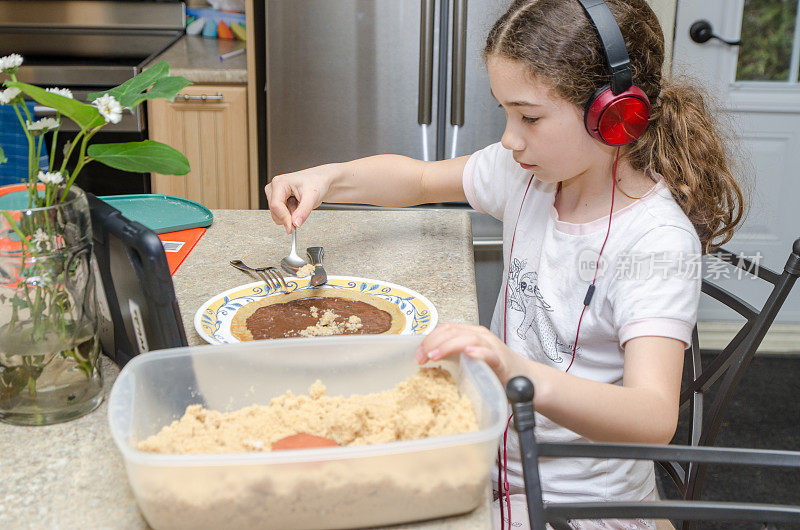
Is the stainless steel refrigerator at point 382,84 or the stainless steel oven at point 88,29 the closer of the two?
the stainless steel refrigerator at point 382,84

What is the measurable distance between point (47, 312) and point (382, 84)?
1.81 meters

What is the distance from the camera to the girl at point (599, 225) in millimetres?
932

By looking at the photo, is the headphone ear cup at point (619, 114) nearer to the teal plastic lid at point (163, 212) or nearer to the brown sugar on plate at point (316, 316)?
the brown sugar on plate at point (316, 316)

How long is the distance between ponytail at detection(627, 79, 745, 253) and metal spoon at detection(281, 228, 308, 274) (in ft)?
1.74

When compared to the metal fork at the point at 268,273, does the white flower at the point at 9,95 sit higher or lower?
higher

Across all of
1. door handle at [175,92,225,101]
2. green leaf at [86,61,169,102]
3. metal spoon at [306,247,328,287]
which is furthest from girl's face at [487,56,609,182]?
door handle at [175,92,225,101]

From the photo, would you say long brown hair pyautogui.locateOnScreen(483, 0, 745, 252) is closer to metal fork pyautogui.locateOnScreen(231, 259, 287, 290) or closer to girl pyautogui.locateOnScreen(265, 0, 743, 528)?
girl pyautogui.locateOnScreen(265, 0, 743, 528)

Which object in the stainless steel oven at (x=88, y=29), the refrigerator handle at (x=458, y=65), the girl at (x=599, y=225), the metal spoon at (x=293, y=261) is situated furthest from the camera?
the stainless steel oven at (x=88, y=29)

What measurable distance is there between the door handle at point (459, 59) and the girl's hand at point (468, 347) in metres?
1.75

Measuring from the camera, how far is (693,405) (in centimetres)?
119

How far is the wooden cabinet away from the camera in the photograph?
8.54 feet

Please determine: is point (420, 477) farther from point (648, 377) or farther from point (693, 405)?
point (693, 405)

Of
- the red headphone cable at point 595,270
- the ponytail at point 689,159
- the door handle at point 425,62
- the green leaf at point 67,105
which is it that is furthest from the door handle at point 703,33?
the green leaf at point 67,105

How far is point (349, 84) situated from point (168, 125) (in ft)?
2.21
